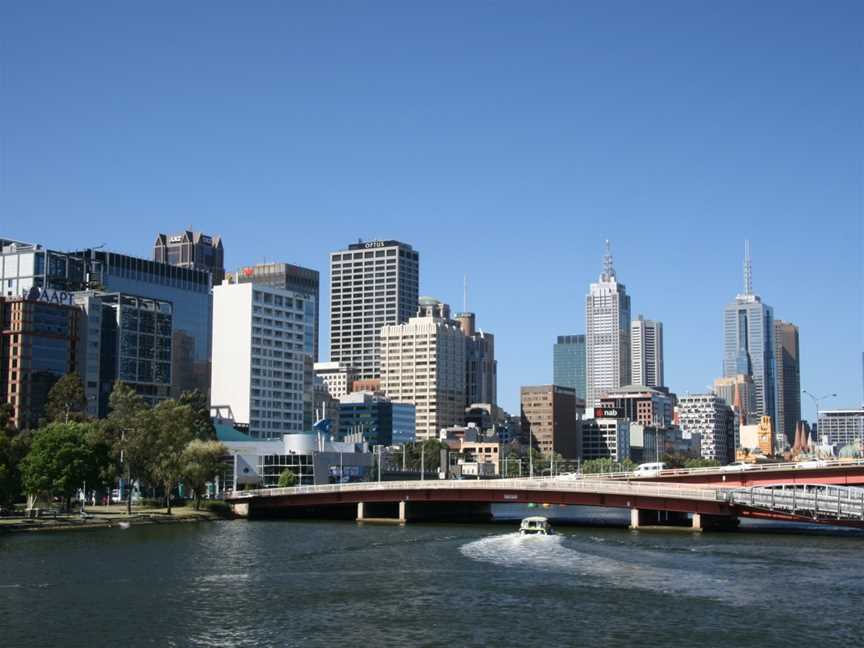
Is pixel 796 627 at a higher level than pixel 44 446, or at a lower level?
lower

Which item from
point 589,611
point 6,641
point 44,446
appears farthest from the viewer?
point 44,446

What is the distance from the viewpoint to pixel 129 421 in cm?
19912

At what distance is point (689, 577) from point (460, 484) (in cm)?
8407

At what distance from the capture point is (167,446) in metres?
194

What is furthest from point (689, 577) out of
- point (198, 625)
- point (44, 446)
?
point (44, 446)

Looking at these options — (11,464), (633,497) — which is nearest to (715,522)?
(633,497)

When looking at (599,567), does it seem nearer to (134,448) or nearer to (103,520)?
(103,520)

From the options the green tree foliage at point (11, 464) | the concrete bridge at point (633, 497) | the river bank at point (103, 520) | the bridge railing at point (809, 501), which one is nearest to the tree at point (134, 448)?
the river bank at point (103, 520)

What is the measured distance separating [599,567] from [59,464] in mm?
88061

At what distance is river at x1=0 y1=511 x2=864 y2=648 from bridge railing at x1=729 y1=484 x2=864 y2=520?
10340mm

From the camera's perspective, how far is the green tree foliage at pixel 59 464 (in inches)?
6609

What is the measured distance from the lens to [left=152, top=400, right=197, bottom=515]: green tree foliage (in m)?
192

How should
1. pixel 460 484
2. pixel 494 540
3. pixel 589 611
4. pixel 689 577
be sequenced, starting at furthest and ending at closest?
pixel 460 484 < pixel 494 540 < pixel 689 577 < pixel 589 611

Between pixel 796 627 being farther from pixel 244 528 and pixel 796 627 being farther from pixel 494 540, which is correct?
pixel 244 528
